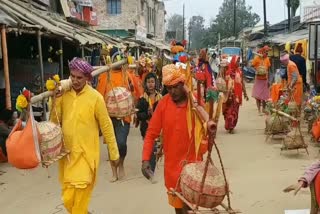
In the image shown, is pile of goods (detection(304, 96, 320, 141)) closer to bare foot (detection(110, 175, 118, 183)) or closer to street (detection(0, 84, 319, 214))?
street (detection(0, 84, 319, 214))

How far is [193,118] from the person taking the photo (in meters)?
4.61

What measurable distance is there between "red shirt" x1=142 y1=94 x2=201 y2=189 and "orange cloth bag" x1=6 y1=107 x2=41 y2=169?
970mm

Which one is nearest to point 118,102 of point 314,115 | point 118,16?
point 314,115

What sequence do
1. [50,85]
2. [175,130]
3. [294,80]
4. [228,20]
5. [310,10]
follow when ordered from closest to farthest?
[175,130] < [50,85] < [294,80] < [310,10] < [228,20]

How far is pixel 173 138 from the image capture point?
4746mm

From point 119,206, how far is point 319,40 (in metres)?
6.94

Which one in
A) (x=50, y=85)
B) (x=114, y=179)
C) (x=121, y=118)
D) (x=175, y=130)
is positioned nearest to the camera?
(x=175, y=130)

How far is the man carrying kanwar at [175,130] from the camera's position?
4.64 metres

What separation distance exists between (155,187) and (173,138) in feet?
9.19

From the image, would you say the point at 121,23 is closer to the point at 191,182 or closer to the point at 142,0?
the point at 142,0

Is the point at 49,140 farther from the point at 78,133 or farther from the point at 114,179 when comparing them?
the point at 114,179

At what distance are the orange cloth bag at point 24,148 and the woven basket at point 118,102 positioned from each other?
2.94 m

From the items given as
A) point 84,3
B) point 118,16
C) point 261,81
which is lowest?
point 261,81

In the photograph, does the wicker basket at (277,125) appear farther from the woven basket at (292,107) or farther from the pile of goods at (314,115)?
the pile of goods at (314,115)
